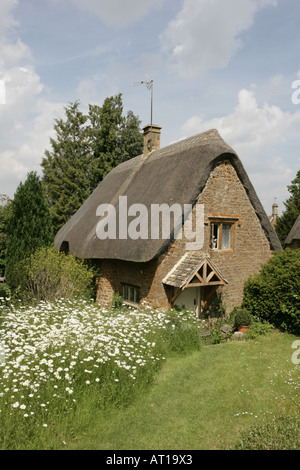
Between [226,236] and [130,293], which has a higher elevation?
[226,236]

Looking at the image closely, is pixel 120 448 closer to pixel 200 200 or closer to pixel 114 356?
pixel 114 356

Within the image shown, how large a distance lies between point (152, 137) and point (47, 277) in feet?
26.3

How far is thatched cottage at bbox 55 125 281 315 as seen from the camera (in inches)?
389

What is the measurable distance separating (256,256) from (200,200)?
3399mm

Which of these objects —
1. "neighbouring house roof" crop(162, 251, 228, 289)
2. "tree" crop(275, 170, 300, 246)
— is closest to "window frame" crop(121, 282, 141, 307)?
"neighbouring house roof" crop(162, 251, 228, 289)

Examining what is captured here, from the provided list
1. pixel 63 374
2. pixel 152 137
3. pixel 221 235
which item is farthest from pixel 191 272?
pixel 152 137

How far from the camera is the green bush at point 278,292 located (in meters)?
10.2

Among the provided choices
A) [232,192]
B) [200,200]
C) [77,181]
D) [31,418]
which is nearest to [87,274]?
[200,200]

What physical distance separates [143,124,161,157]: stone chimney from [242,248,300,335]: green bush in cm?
704

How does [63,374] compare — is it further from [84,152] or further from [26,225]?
[84,152]

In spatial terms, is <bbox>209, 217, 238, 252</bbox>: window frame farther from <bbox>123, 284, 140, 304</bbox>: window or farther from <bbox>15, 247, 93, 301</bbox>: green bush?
<bbox>15, 247, 93, 301</bbox>: green bush

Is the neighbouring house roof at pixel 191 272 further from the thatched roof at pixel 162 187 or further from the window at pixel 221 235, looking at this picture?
the window at pixel 221 235

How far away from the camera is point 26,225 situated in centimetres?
1097

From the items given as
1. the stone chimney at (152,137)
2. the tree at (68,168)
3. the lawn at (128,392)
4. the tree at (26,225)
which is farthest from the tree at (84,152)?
the lawn at (128,392)
